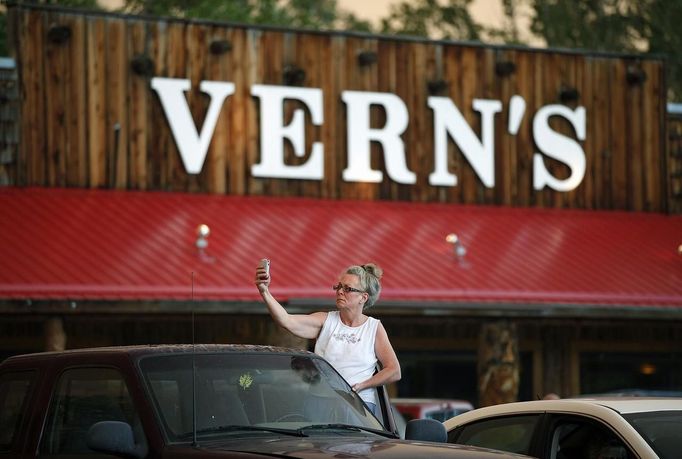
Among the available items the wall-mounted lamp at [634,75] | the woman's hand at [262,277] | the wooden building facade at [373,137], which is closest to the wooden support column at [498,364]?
the wooden building facade at [373,137]

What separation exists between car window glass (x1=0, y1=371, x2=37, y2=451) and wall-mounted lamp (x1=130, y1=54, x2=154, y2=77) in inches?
501

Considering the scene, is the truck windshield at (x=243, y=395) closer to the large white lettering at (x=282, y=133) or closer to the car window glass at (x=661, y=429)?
the car window glass at (x=661, y=429)

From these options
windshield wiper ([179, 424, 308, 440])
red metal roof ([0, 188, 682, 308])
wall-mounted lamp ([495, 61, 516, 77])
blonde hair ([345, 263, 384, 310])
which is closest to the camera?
windshield wiper ([179, 424, 308, 440])

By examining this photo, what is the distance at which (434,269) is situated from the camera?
20.2m

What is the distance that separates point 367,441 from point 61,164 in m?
13.9

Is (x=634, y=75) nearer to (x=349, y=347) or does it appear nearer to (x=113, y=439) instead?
(x=349, y=347)

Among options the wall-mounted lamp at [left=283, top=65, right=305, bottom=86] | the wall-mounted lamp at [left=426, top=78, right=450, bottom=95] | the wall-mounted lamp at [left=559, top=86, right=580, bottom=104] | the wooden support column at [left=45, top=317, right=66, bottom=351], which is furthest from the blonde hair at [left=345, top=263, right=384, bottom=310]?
the wall-mounted lamp at [left=559, top=86, right=580, bottom=104]

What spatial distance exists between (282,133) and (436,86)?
250cm

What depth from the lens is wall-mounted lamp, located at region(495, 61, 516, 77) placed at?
22.9 m

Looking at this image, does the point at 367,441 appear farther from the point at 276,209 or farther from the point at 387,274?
the point at 276,209

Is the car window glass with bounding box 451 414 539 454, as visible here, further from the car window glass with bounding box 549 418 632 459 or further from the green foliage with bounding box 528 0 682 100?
the green foliage with bounding box 528 0 682 100

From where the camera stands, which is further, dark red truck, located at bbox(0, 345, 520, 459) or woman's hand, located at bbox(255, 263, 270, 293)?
woman's hand, located at bbox(255, 263, 270, 293)

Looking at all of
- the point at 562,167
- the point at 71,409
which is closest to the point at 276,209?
the point at 562,167

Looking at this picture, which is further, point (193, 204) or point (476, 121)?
point (476, 121)
